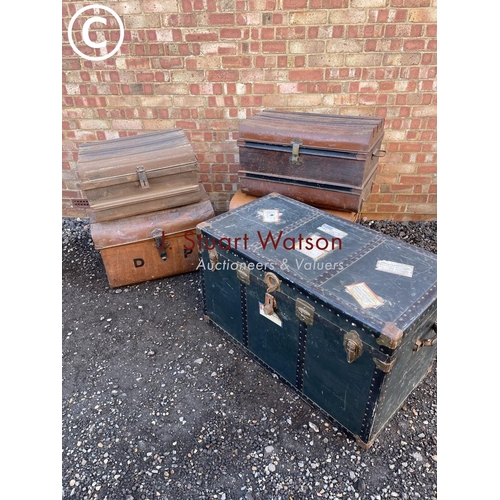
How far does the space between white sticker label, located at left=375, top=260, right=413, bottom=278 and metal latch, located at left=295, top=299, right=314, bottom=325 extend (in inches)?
19.2

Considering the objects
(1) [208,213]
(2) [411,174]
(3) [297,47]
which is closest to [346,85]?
(3) [297,47]

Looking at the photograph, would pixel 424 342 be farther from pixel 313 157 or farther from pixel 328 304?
pixel 313 157

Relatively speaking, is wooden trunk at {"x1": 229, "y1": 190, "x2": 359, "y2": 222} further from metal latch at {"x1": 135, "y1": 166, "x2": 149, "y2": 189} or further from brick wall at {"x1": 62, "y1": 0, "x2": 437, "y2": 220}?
brick wall at {"x1": 62, "y1": 0, "x2": 437, "y2": 220}

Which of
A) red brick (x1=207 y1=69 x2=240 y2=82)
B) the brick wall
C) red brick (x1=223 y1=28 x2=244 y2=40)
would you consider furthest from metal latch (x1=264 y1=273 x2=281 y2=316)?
red brick (x1=223 y1=28 x2=244 y2=40)

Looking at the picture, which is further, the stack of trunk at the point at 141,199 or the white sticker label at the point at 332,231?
the stack of trunk at the point at 141,199

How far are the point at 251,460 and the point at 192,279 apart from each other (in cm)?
178

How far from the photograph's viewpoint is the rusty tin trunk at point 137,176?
10.1ft

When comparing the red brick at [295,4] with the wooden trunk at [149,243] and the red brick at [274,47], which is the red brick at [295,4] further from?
the wooden trunk at [149,243]

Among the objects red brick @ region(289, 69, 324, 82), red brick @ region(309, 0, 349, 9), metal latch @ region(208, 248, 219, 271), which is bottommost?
metal latch @ region(208, 248, 219, 271)

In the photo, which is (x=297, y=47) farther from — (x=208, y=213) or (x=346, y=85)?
(x=208, y=213)

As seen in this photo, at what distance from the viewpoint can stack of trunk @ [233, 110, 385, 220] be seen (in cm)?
295

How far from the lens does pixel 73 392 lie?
8.91ft

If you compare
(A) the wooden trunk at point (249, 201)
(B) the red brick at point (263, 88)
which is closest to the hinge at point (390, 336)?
(A) the wooden trunk at point (249, 201)

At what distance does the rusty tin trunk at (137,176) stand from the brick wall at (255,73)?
2.64 feet
